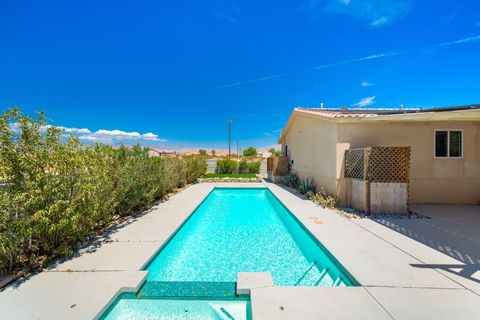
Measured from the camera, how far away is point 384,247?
5.33 m

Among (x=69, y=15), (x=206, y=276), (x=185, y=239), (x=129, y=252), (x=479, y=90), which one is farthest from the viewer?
(x=479, y=90)

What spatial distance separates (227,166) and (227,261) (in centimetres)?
2257

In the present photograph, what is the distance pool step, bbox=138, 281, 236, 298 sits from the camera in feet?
12.2

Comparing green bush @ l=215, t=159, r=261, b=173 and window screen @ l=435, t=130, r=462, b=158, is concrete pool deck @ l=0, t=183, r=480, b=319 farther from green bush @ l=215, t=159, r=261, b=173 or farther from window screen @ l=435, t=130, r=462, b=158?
green bush @ l=215, t=159, r=261, b=173

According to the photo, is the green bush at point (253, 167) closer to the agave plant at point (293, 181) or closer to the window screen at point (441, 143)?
the agave plant at point (293, 181)

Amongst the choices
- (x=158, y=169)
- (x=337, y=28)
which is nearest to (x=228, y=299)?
(x=158, y=169)

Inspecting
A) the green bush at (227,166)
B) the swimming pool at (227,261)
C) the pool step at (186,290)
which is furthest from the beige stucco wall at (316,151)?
the green bush at (227,166)

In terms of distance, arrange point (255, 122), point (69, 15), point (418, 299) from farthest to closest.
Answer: point (255, 122) < point (69, 15) < point (418, 299)

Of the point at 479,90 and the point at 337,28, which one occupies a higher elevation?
the point at 337,28

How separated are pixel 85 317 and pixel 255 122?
5922cm

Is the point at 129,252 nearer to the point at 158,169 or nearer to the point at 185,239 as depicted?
the point at 185,239

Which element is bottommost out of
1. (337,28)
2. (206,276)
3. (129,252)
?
(206,276)

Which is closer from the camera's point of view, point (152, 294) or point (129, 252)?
point (152, 294)

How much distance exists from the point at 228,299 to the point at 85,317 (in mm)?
2112
